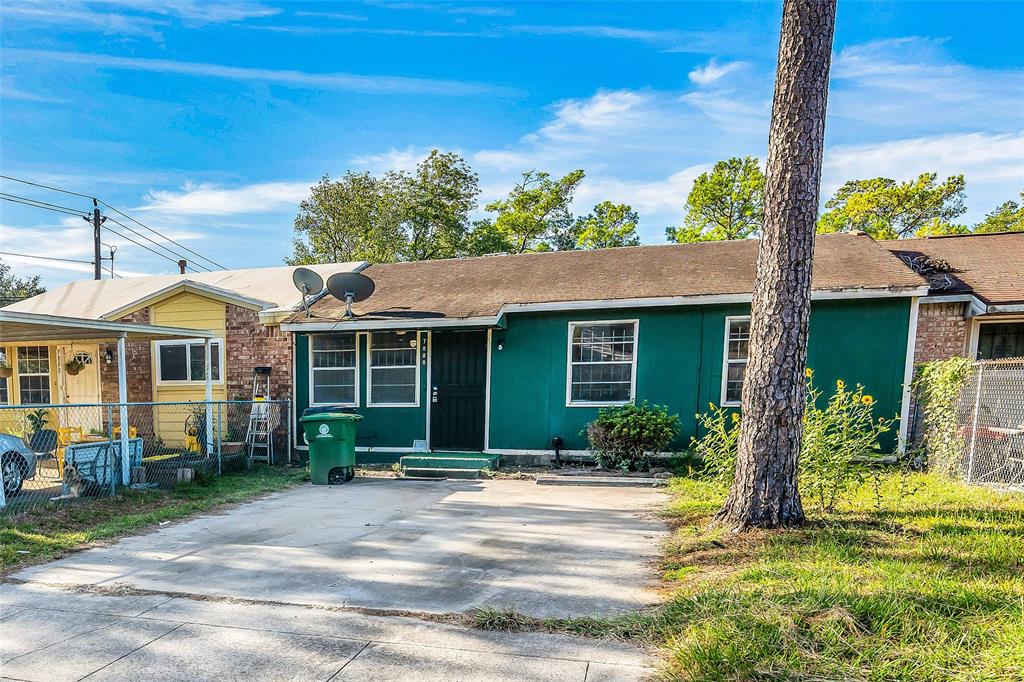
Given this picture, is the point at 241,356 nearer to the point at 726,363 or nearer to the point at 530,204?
the point at 726,363

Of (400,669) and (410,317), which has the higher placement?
(410,317)

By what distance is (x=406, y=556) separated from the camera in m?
4.40

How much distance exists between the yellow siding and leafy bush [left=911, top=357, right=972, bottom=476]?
12.5m

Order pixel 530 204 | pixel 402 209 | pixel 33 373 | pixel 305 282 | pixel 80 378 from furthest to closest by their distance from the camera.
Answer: pixel 530 204
pixel 402 209
pixel 33 373
pixel 80 378
pixel 305 282

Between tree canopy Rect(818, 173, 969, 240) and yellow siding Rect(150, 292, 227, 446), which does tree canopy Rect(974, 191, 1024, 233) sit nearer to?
tree canopy Rect(818, 173, 969, 240)

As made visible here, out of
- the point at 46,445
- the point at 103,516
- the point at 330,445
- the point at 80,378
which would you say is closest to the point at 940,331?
the point at 330,445

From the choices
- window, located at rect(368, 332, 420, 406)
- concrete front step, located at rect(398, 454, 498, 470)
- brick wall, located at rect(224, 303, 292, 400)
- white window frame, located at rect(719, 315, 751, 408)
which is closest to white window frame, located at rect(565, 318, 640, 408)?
white window frame, located at rect(719, 315, 751, 408)

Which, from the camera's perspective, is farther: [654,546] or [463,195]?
[463,195]

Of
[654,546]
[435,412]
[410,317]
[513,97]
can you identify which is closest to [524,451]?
[435,412]

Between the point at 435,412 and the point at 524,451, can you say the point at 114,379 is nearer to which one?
the point at 435,412

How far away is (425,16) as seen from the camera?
8242 mm

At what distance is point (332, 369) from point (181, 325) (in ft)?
13.5

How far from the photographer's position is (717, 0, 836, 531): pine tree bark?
4.30 m

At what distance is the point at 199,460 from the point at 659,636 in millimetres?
8186
